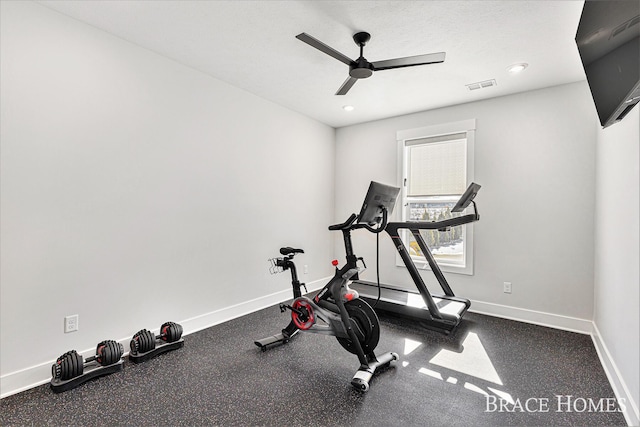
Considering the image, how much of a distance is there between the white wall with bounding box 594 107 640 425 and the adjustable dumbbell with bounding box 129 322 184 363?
3172 millimetres

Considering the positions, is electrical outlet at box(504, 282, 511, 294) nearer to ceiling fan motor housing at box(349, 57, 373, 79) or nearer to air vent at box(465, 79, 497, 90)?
air vent at box(465, 79, 497, 90)

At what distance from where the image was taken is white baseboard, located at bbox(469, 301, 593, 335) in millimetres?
3162

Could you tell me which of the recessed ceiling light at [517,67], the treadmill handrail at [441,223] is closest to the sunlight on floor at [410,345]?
the treadmill handrail at [441,223]

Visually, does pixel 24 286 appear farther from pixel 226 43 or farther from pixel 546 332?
pixel 546 332

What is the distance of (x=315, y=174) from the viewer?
15.6 ft

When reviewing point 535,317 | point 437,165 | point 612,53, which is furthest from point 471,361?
point 437,165

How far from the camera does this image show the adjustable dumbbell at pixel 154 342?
8.10 feet

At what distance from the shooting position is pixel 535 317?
3416 millimetres

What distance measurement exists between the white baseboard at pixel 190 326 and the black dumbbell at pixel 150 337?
0.20m

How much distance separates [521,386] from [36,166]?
3.79m

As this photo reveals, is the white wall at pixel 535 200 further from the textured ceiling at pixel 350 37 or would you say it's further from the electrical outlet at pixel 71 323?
the electrical outlet at pixel 71 323

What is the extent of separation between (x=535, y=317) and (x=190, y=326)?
148 inches

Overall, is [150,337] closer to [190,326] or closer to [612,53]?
[190,326]

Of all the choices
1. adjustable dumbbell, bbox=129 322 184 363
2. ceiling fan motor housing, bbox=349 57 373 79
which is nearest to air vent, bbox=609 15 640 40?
ceiling fan motor housing, bbox=349 57 373 79
